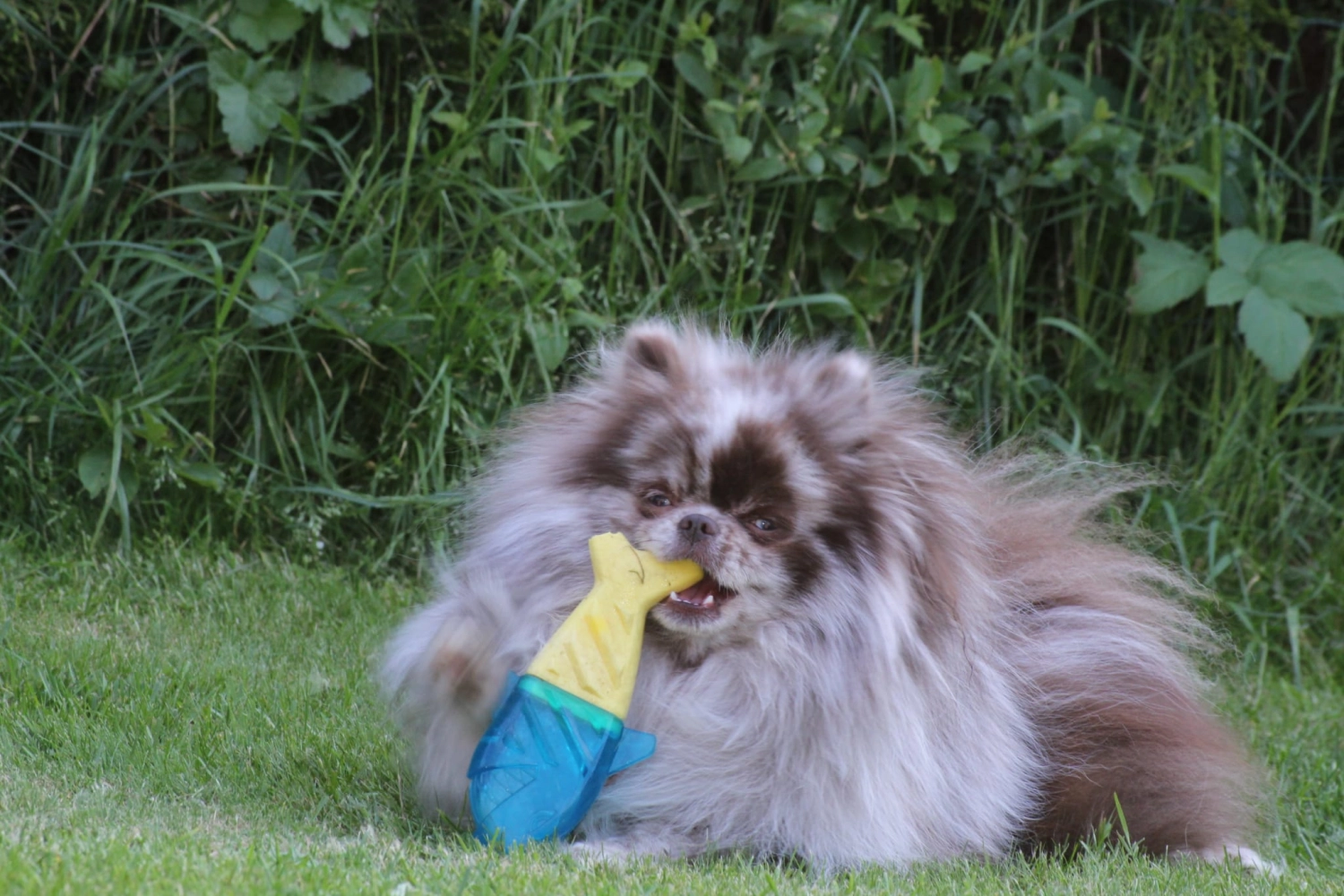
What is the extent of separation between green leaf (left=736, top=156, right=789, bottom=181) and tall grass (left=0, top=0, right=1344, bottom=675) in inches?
0.6

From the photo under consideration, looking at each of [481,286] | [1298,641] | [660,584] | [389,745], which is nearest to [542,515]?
[660,584]

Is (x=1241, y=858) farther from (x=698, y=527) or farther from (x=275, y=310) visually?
(x=275, y=310)

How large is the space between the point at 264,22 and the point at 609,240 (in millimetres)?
1321

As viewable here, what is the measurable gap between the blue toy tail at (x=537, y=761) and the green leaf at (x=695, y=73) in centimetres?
289

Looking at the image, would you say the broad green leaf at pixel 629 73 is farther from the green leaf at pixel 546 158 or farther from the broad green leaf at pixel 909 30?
the broad green leaf at pixel 909 30

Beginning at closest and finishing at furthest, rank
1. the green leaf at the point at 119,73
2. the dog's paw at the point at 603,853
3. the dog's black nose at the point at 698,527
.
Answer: the dog's paw at the point at 603,853 → the dog's black nose at the point at 698,527 → the green leaf at the point at 119,73

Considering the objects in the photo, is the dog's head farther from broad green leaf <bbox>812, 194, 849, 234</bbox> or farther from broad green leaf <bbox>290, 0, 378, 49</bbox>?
broad green leaf <bbox>812, 194, 849, 234</bbox>

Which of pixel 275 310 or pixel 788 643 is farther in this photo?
pixel 275 310

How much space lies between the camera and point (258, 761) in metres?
3.23

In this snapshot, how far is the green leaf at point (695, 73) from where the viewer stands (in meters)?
5.14

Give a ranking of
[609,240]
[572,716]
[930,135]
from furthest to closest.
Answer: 1. [609,240]
2. [930,135]
3. [572,716]

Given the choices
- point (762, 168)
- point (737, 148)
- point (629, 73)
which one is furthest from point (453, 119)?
point (762, 168)

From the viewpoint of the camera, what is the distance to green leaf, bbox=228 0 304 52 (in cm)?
475

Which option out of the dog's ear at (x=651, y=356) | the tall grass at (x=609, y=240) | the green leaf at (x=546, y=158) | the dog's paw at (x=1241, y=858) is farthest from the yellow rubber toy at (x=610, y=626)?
the green leaf at (x=546, y=158)
